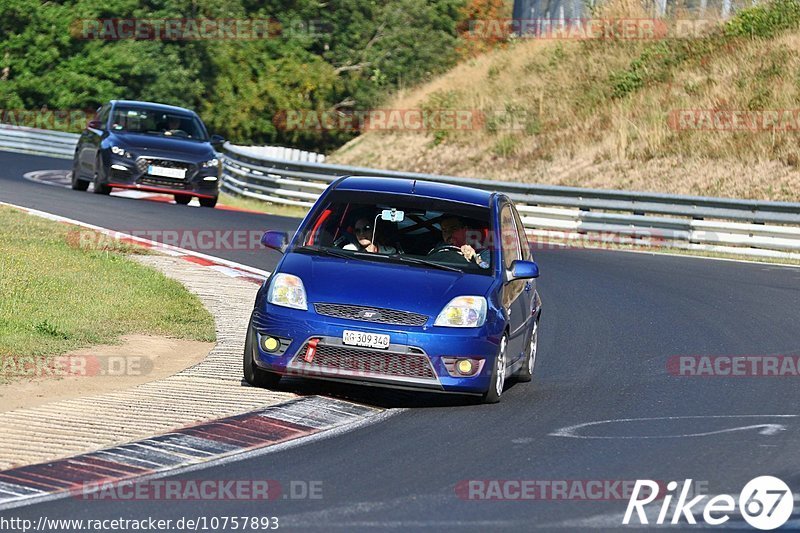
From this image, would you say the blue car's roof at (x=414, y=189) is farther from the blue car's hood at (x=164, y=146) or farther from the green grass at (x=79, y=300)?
the blue car's hood at (x=164, y=146)

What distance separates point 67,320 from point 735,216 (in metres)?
15.4

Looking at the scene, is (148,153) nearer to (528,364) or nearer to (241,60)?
(528,364)

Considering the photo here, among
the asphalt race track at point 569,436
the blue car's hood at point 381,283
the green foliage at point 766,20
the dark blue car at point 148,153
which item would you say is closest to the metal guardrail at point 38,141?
the dark blue car at point 148,153

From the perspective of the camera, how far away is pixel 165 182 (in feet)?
86.1

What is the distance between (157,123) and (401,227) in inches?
668

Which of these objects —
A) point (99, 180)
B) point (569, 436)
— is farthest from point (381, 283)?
point (99, 180)

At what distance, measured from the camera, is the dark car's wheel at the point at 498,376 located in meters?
10.1

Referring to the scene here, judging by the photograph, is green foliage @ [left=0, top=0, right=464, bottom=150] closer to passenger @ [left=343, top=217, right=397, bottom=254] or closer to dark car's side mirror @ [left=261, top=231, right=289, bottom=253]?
passenger @ [left=343, top=217, right=397, bottom=254]

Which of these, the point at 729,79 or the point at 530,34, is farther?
the point at 530,34

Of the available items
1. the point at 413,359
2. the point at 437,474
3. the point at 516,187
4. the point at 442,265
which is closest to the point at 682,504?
the point at 437,474

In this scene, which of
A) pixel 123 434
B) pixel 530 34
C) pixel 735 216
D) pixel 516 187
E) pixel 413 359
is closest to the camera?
pixel 123 434

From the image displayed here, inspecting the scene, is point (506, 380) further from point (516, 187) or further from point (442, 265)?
point (516, 187)

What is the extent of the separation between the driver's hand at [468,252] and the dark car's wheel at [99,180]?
53.6 ft

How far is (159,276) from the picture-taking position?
1590cm
